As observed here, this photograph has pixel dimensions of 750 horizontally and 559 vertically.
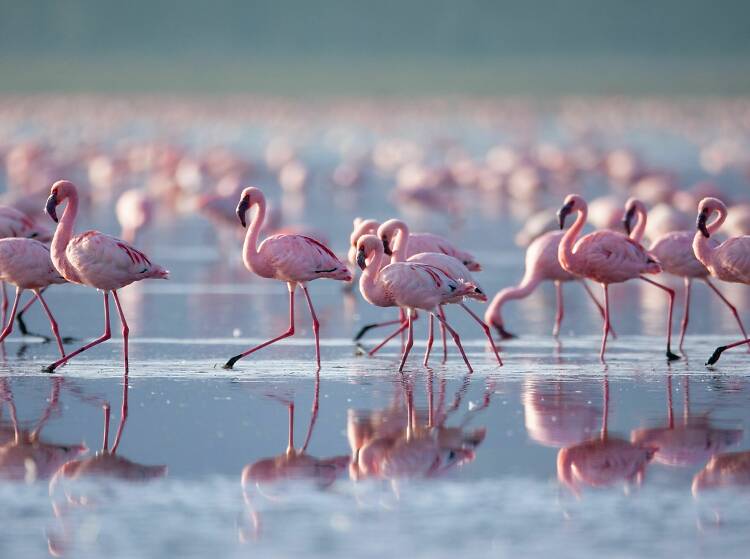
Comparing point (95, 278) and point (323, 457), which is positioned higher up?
point (95, 278)

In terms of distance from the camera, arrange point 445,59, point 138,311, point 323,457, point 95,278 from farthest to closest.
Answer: point 445,59 < point 138,311 < point 95,278 < point 323,457

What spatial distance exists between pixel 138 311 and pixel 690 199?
35.0 ft

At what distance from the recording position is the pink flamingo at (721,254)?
1002cm

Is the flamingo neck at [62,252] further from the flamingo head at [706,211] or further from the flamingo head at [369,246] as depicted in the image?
the flamingo head at [706,211]

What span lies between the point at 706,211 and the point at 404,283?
2.18 m

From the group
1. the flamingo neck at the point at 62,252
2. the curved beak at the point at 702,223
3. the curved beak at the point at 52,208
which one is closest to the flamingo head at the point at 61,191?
the curved beak at the point at 52,208

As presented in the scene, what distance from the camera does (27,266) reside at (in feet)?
32.5

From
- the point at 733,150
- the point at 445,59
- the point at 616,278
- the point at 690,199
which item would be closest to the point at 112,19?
the point at 445,59

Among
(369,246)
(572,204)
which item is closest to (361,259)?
(369,246)

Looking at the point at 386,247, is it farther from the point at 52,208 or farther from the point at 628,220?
the point at 628,220

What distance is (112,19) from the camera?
5679 inches

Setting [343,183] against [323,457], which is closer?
[323,457]

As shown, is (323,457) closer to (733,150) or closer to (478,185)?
(478,185)

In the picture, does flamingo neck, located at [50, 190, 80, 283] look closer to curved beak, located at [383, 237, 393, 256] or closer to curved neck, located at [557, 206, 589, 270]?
curved beak, located at [383, 237, 393, 256]
